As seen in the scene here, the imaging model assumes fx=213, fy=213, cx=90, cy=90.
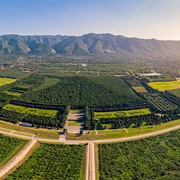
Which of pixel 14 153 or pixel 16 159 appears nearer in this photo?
pixel 16 159

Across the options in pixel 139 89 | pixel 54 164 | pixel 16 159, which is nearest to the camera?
pixel 54 164

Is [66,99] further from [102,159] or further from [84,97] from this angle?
[102,159]

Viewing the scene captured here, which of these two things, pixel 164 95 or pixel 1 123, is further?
pixel 164 95

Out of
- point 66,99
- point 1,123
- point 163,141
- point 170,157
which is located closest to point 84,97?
point 66,99

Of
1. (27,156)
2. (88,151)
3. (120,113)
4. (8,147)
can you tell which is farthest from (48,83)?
(88,151)

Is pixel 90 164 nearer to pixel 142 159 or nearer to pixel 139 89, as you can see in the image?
pixel 142 159

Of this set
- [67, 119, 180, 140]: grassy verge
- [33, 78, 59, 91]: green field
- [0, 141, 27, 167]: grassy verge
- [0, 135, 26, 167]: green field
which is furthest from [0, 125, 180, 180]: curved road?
[33, 78, 59, 91]: green field
